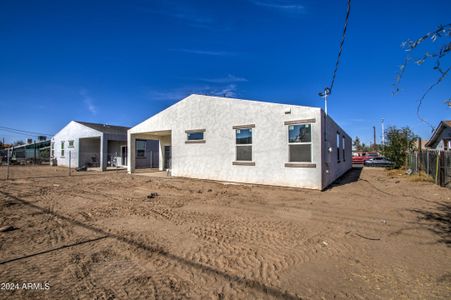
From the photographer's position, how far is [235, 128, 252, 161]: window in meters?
11.7

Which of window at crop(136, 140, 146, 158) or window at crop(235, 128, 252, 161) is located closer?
window at crop(235, 128, 252, 161)

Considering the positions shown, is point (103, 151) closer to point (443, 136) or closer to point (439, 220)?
point (439, 220)

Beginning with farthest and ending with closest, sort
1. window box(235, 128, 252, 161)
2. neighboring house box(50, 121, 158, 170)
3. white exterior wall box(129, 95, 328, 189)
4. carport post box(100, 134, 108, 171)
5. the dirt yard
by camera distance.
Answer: neighboring house box(50, 121, 158, 170)
carport post box(100, 134, 108, 171)
window box(235, 128, 252, 161)
white exterior wall box(129, 95, 328, 189)
the dirt yard

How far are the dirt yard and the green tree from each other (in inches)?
692

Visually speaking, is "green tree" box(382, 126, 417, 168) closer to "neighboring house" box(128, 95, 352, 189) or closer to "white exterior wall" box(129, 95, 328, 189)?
"neighboring house" box(128, 95, 352, 189)

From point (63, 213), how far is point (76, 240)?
8.43ft

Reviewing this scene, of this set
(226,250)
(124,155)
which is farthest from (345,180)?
(124,155)

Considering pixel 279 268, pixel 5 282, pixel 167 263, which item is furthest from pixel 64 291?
pixel 279 268

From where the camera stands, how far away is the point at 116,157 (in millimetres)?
24859

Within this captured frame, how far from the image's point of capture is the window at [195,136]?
531 inches

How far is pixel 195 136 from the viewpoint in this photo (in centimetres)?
1394

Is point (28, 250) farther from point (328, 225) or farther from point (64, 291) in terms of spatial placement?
point (328, 225)

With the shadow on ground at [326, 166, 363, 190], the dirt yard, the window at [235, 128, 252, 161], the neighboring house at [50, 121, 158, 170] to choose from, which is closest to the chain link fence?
the shadow on ground at [326, 166, 363, 190]

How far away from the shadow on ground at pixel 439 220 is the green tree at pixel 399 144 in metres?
17.2
